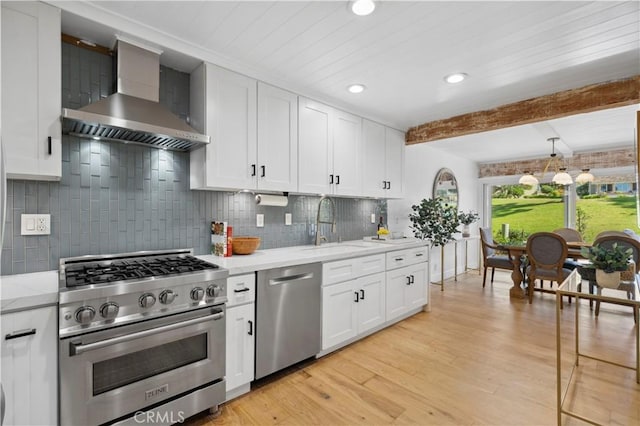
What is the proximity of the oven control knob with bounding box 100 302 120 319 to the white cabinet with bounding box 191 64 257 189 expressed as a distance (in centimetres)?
102

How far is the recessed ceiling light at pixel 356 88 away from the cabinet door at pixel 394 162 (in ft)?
3.46

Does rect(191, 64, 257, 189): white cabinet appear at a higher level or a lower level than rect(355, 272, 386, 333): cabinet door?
higher

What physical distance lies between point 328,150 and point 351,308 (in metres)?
1.58

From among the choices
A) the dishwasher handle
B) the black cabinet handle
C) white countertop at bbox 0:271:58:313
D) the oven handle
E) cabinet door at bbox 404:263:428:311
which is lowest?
cabinet door at bbox 404:263:428:311

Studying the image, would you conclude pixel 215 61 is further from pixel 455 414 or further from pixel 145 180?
pixel 455 414

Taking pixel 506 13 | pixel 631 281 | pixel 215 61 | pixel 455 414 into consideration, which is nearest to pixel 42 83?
pixel 215 61

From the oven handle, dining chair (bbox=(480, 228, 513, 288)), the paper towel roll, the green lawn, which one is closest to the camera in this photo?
the oven handle

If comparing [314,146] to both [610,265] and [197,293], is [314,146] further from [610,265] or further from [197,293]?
[610,265]

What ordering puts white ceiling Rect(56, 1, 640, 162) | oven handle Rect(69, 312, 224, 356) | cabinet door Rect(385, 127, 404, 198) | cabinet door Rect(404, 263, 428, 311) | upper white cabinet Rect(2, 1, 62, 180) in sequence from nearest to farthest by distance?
1. oven handle Rect(69, 312, 224, 356)
2. upper white cabinet Rect(2, 1, 62, 180)
3. white ceiling Rect(56, 1, 640, 162)
4. cabinet door Rect(404, 263, 428, 311)
5. cabinet door Rect(385, 127, 404, 198)

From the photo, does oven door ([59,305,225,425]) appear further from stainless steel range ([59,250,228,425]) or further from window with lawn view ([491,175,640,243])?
window with lawn view ([491,175,640,243])

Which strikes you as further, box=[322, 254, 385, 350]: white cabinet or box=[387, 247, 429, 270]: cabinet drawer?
box=[387, 247, 429, 270]: cabinet drawer

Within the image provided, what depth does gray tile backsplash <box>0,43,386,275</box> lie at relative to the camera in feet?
5.97

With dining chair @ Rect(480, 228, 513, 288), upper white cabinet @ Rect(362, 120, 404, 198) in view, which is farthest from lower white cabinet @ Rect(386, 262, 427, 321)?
dining chair @ Rect(480, 228, 513, 288)

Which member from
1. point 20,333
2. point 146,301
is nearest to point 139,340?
point 146,301
